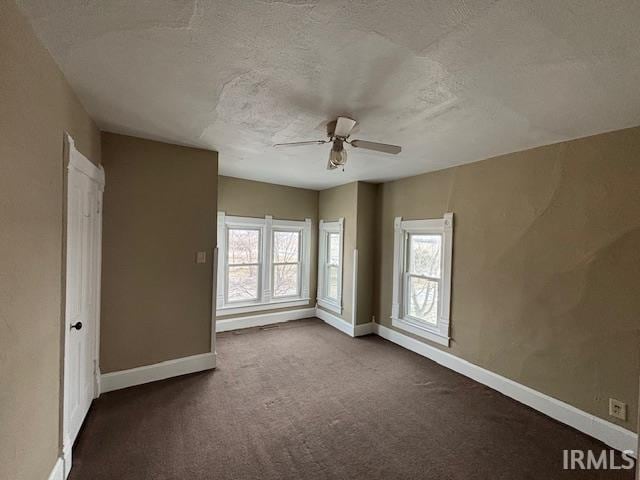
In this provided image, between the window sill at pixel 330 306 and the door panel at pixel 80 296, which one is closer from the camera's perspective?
the door panel at pixel 80 296

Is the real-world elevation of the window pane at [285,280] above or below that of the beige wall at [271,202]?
below

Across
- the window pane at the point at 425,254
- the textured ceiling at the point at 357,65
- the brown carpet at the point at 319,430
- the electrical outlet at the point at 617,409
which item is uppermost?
the textured ceiling at the point at 357,65

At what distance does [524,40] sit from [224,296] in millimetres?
4450

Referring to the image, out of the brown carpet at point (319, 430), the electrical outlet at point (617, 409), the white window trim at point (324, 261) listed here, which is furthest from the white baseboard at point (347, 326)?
the electrical outlet at point (617, 409)

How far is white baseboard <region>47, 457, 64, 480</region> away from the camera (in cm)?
160

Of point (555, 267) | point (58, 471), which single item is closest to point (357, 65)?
point (555, 267)

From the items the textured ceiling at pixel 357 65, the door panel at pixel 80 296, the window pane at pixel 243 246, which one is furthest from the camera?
the window pane at pixel 243 246

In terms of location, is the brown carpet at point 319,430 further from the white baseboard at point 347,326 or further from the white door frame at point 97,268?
the white baseboard at point 347,326

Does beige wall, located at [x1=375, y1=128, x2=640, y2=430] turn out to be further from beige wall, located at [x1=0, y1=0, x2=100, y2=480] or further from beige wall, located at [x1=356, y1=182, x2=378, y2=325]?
beige wall, located at [x1=0, y1=0, x2=100, y2=480]

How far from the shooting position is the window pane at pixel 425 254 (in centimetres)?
381

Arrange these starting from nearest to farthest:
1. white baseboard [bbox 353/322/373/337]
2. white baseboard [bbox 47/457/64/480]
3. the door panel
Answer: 1. white baseboard [bbox 47/457/64/480]
2. the door panel
3. white baseboard [bbox 353/322/373/337]

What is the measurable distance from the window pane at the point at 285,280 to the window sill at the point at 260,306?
0.14m

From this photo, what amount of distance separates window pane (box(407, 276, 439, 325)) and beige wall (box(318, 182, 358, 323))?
96 centimetres

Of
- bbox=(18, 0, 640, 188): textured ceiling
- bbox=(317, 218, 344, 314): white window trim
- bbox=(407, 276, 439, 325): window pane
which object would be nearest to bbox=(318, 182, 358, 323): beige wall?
bbox=(317, 218, 344, 314): white window trim
